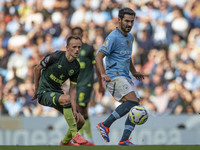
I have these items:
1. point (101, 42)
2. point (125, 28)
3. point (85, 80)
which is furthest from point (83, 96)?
point (101, 42)

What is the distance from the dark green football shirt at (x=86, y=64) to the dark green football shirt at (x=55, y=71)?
81.0 inches

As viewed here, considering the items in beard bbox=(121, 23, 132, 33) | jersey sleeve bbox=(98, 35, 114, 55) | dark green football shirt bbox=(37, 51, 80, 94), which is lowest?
dark green football shirt bbox=(37, 51, 80, 94)

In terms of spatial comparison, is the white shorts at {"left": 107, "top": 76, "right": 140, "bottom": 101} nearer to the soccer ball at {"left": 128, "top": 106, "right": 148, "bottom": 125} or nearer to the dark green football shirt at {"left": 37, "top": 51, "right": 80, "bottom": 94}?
the soccer ball at {"left": 128, "top": 106, "right": 148, "bottom": 125}

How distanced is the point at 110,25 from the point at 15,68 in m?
3.00

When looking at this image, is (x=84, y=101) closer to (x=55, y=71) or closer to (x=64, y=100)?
(x=55, y=71)

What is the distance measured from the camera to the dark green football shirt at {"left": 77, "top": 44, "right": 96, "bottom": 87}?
8.79 meters

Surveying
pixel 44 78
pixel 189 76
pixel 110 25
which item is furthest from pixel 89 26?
pixel 44 78

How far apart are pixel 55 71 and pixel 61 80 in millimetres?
195

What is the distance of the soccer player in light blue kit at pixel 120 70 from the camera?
6496 millimetres

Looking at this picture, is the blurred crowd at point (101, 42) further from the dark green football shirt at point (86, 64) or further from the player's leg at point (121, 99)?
the player's leg at point (121, 99)

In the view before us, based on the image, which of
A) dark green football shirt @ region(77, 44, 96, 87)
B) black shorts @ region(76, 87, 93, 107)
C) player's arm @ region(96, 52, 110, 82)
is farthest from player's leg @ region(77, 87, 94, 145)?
player's arm @ region(96, 52, 110, 82)

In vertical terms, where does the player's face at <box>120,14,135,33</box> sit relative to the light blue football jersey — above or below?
above

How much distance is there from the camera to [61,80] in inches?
264

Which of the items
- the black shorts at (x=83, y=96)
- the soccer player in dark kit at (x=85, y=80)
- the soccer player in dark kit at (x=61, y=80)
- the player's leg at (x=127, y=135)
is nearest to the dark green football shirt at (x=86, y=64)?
the soccer player in dark kit at (x=85, y=80)
